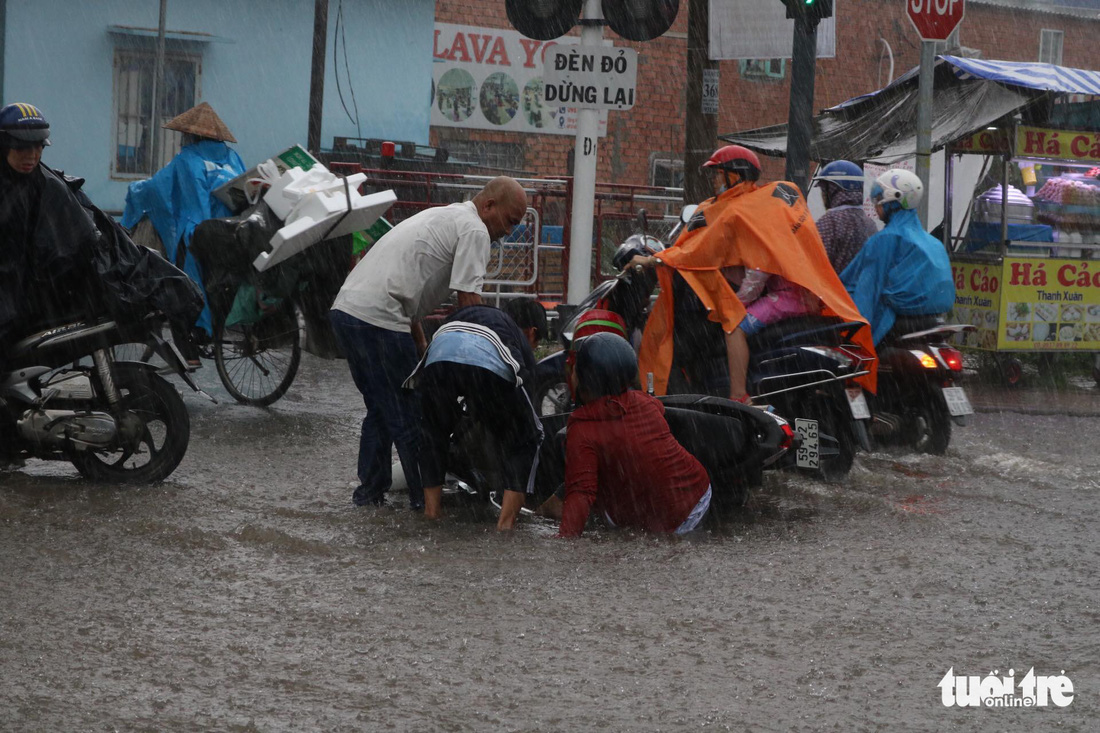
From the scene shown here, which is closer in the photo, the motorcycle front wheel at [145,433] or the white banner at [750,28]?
the motorcycle front wheel at [145,433]

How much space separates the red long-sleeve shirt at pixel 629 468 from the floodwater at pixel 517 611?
0.49 ft

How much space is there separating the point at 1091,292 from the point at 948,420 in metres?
5.49

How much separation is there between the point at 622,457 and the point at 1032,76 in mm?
8620

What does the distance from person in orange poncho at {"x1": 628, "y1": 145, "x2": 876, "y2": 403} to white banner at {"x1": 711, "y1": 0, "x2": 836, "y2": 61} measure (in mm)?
5260

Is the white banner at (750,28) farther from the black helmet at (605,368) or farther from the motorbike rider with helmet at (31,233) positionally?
the motorbike rider with helmet at (31,233)

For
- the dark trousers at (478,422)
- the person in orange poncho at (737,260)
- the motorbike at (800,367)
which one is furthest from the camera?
the person in orange poncho at (737,260)

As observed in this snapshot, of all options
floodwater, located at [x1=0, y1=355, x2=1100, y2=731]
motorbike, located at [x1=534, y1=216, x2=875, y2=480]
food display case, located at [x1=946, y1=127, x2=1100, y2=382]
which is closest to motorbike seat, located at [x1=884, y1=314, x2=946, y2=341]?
motorbike, located at [x1=534, y1=216, x2=875, y2=480]

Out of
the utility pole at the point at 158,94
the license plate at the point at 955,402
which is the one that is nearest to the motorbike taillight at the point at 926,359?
the license plate at the point at 955,402

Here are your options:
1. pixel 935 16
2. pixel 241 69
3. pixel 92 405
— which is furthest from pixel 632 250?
pixel 241 69

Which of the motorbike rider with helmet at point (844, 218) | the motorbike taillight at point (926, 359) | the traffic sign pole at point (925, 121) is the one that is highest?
the traffic sign pole at point (925, 121)

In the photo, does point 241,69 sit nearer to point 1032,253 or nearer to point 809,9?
point 1032,253

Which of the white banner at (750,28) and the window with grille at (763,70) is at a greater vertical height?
the window with grille at (763,70)

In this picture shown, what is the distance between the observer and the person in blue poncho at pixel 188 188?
10570 millimetres

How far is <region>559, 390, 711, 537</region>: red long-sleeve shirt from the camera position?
6.43m
